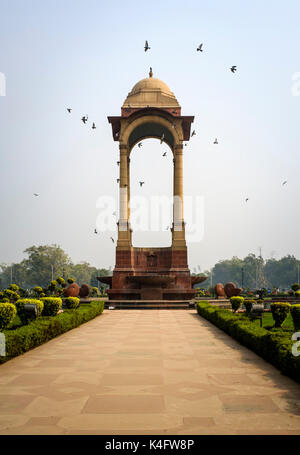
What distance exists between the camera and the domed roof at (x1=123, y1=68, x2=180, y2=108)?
3222cm

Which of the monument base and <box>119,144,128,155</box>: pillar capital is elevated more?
<box>119,144,128,155</box>: pillar capital

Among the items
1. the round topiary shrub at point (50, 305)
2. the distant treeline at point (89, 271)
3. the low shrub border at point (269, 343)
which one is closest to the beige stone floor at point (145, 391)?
the low shrub border at point (269, 343)

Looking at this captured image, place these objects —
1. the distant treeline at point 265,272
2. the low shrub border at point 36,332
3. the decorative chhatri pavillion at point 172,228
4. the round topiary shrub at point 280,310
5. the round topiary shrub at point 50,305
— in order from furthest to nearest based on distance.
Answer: the distant treeline at point 265,272 → the decorative chhatri pavillion at point 172,228 → the round topiary shrub at point 50,305 → the round topiary shrub at point 280,310 → the low shrub border at point 36,332

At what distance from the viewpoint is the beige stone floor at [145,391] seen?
4.41m

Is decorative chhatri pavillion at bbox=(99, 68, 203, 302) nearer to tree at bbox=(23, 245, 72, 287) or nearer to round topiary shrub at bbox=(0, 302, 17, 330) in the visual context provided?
round topiary shrub at bbox=(0, 302, 17, 330)

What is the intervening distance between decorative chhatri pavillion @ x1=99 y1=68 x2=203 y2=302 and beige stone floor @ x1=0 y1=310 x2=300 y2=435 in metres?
17.2

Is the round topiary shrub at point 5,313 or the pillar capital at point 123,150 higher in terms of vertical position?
the pillar capital at point 123,150

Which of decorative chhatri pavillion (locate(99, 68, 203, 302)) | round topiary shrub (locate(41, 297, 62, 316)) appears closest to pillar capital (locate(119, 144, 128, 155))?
decorative chhatri pavillion (locate(99, 68, 203, 302))

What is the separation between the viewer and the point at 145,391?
230 inches

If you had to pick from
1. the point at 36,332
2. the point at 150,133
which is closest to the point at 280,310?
the point at 36,332

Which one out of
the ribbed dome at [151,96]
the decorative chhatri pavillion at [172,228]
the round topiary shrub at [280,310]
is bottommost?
the round topiary shrub at [280,310]

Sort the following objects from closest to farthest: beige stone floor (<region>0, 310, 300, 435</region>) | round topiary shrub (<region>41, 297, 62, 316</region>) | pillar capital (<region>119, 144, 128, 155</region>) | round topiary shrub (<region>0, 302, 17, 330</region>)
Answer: beige stone floor (<region>0, 310, 300, 435</region>), round topiary shrub (<region>0, 302, 17, 330</region>), round topiary shrub (<region>41, 297, 62, 316</region>), pillar capital (<region>119, 144, 128, 155</region>)

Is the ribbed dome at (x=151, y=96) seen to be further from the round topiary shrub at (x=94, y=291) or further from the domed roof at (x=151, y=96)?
the round topiary shrub at (x=94, y=291)
